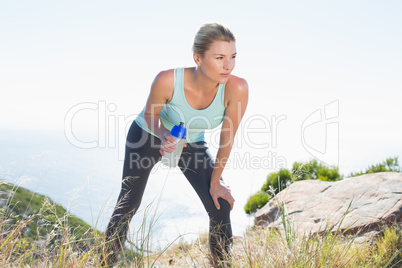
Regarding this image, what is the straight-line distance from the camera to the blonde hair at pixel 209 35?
9.96ft

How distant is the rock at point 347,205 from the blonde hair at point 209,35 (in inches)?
67.0

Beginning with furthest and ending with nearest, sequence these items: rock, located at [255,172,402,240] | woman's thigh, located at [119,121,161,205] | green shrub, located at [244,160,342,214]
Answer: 1. green shrub, located at [244,160,342,214]
2. rock, located at [255,172,402,240]
3. woman's thigh, located at [119,121,161,205]

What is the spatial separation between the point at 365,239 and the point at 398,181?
1.28 metres

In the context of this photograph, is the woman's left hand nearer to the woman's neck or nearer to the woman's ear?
the woman's neck

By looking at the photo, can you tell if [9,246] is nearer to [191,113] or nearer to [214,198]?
[214,198]

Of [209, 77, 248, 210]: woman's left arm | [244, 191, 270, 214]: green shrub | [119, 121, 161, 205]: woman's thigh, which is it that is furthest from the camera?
[244, 191, 270, 214]: green shrub

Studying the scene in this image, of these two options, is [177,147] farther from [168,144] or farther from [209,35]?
[209,35]

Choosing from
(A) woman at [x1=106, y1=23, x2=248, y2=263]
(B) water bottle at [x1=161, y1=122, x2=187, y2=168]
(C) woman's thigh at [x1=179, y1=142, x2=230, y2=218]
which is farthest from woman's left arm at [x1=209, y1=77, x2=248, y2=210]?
(B) water bottle at [x1=161, y1=122, x2=187, y2=168]

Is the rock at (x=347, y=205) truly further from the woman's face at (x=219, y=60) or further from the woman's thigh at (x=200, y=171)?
the woman's face at (x=219, y=60)

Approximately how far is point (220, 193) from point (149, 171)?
692mm

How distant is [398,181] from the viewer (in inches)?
184

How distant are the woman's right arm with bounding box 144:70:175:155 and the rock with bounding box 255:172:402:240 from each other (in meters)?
1.51

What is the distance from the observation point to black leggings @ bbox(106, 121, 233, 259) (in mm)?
3031

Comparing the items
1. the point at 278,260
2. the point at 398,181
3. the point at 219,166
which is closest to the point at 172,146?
the point at 219,166
